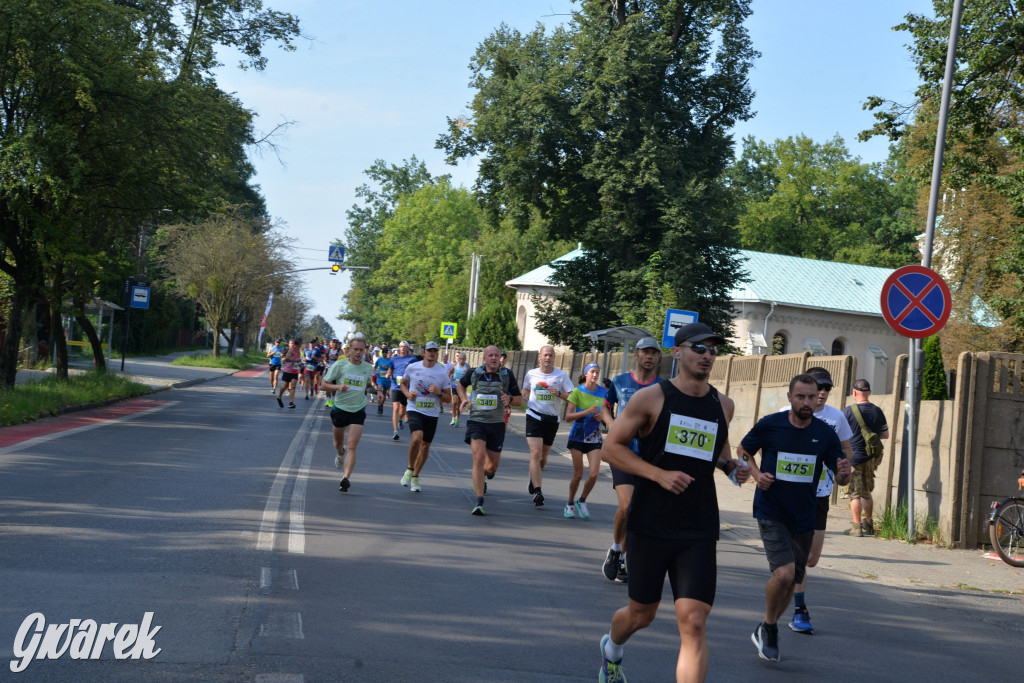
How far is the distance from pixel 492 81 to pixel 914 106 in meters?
22.7

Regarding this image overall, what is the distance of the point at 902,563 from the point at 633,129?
27.6 meters

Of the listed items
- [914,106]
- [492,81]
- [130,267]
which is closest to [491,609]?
[914,106]

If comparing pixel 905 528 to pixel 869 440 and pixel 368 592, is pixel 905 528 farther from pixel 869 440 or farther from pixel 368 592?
pixel 368 592

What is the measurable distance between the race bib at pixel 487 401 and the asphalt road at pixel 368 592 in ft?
4.09

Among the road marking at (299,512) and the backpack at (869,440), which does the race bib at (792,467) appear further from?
the backpack at (869,440)

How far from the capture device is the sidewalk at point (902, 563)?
10297 millimetres

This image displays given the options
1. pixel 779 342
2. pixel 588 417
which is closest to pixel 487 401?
pixel 588 417

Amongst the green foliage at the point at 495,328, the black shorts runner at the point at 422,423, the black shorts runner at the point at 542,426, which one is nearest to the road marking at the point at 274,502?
the black shorts runner at the point at 422,423

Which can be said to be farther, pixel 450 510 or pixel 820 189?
pixel 820 189

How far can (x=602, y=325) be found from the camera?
39.8 meters

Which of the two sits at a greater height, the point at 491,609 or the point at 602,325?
the point at 602,325

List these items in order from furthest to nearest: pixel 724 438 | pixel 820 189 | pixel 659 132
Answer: pixel 820 189 < pixel 659 132 < pixel 724 438

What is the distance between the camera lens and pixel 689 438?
5.08 meters

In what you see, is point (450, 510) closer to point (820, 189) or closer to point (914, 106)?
point (914, 106)
